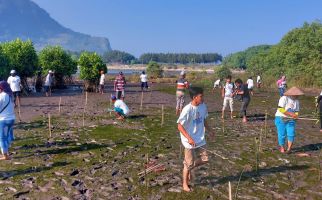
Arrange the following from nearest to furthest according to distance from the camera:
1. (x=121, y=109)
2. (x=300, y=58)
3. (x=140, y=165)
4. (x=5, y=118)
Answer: (x=140, y=165) → (x=5, y=118) → (x=121, y=109) → (x=300, y=58)

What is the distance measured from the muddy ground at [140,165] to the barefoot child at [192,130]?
614 millimetres

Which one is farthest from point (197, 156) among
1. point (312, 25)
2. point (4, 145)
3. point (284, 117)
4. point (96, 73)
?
point (312, 25)

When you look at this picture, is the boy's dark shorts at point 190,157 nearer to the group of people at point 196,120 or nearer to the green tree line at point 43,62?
the group of people at point 196,120

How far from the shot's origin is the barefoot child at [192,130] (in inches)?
303

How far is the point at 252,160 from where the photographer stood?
1044 centimetres

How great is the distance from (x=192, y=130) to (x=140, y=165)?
259cm

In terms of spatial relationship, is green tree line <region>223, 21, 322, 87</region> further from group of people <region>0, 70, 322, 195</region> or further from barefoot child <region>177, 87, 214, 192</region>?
barefoot child <region>177, 87, 214, 192</region>

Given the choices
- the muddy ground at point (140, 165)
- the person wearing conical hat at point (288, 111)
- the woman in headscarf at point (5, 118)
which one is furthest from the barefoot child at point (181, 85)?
the woman in headscarf at point (5, 118)

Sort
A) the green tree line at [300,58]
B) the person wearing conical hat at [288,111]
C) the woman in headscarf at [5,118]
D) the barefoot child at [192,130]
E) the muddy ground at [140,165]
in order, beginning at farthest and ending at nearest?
the green tree line at [300,58], the person wearing conical hat at [288,111], the woman in headscarf at [5,118], the muddy ground at [140,165], the barefoot child at [192,130]

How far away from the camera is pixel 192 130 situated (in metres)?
7.90

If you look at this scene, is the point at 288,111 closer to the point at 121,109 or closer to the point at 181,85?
the point at 181,85

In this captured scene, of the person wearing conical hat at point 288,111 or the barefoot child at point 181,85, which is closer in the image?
the person wearing conical hat at point 288,111

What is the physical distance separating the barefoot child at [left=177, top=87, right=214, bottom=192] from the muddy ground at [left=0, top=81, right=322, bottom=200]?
61cm

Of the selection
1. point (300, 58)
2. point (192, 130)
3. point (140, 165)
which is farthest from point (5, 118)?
point (300, 58)
